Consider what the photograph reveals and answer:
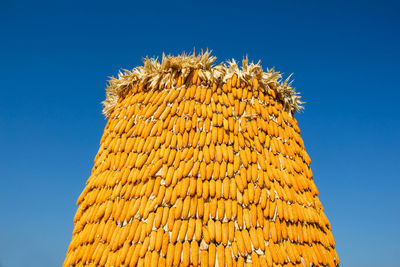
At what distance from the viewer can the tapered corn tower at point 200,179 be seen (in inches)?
149

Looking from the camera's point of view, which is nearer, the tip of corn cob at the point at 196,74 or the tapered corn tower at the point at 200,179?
the tapered corn tower at the point at 200,179

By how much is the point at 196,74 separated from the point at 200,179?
4.90ft

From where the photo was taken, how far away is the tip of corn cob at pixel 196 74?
4.79 meters

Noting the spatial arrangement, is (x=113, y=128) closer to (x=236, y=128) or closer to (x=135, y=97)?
(x=135, y=97)

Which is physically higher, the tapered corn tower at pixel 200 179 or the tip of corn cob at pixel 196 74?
the tip of corn cob at pixel 196 74

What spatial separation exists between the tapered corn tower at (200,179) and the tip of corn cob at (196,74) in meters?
0.01

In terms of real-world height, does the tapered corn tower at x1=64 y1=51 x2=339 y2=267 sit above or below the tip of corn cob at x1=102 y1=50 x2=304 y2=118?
below

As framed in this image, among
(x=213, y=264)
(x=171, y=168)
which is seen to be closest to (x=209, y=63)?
(x=171, y=168)

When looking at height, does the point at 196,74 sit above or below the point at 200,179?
above

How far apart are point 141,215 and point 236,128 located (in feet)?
5.17

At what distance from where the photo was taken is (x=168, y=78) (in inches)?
191

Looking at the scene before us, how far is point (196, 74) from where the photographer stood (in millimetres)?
4770

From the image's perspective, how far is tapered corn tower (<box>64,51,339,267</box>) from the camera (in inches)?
149

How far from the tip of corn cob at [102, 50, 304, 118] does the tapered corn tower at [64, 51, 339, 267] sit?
1 centimetres
